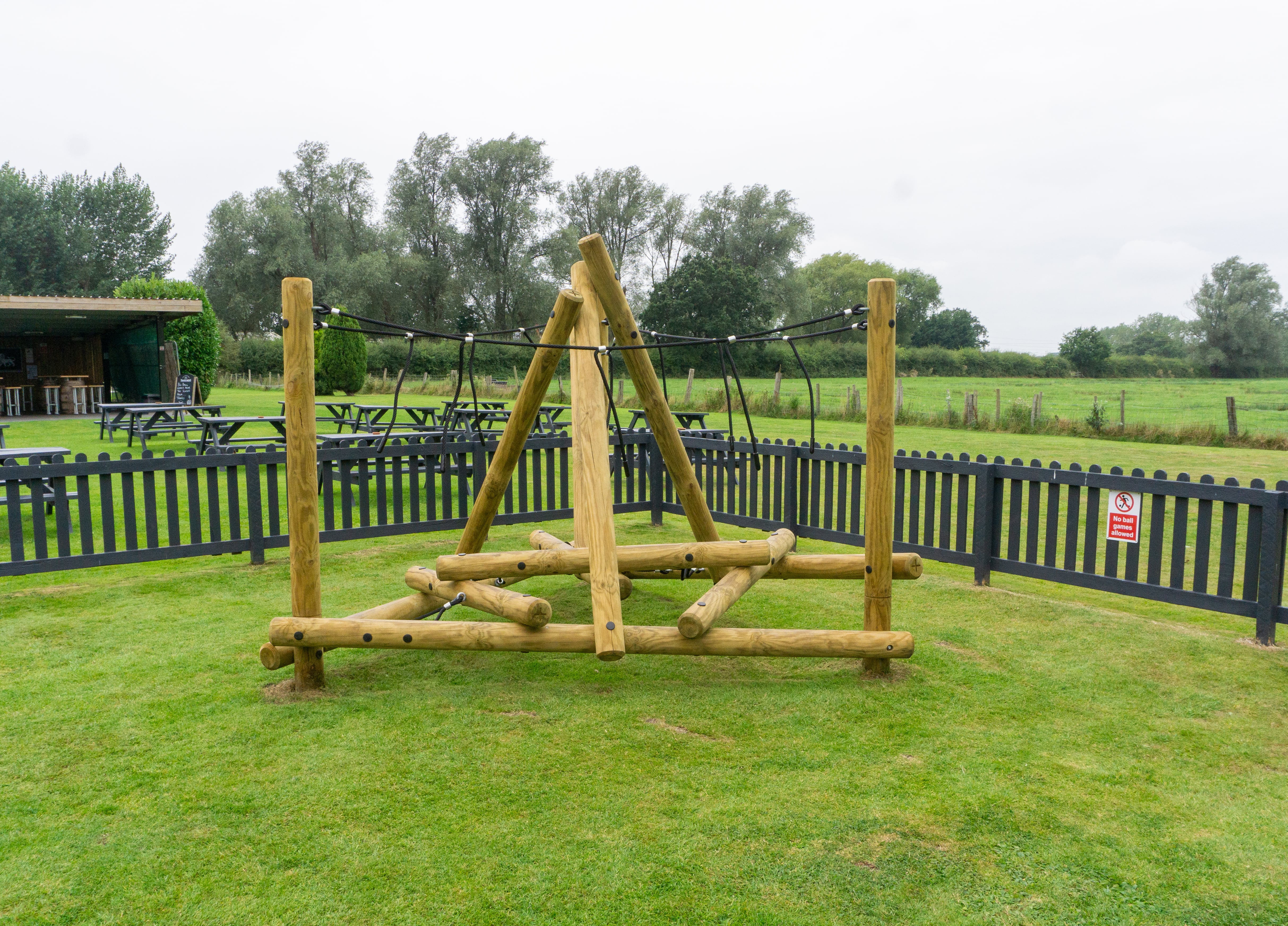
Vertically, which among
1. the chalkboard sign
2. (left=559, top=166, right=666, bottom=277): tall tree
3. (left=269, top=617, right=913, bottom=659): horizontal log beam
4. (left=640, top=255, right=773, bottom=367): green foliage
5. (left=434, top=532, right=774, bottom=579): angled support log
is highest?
(left=559, top=166, right=666, bottom=277): tall tree

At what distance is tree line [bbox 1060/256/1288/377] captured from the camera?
48.7 metres

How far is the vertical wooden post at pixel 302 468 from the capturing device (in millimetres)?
4578

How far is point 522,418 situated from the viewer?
5.35 meters

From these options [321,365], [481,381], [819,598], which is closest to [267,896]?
[819,598]

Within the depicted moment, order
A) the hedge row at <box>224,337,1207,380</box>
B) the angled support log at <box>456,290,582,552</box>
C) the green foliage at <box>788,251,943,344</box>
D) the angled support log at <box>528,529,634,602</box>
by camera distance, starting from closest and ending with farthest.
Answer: the angled support log at <box>456,290,582,552</box> < the angled support log at <box>528,529,634,602</box> < the hedge row at <box>224,337,1207,380</box> < the green foliage at <box>788,251,943,344</box>

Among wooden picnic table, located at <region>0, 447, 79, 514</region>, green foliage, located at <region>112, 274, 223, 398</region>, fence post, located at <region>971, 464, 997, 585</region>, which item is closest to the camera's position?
fence post, located at <region>971, 464, 997, 585</region>

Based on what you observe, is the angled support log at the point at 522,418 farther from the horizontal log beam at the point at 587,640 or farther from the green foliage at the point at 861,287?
the green foliage at the point at 861,287

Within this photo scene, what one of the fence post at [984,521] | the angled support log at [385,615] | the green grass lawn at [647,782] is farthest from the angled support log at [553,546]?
the fence post at [984,521]

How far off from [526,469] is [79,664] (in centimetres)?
472

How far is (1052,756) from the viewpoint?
3.87 meters

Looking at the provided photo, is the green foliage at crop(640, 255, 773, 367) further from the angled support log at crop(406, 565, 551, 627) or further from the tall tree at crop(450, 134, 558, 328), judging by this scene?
the angled support log at crop(406, 565, 551, 627)

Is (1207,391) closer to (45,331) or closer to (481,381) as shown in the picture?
(481,381)

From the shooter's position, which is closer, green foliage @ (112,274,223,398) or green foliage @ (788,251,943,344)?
green foliage @ (112,274,223,398)

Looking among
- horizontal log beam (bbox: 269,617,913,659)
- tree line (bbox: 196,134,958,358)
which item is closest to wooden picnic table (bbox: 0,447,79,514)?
horizontal log beam (bbox: 269,617,913,659)
